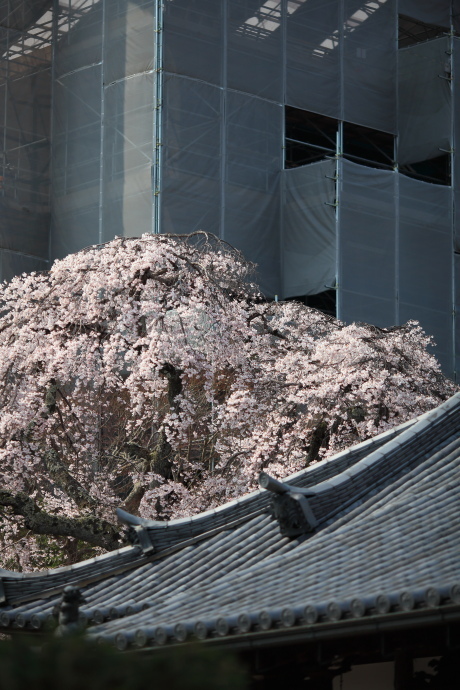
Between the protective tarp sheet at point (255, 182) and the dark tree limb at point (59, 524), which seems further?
the protective tarp sheet at point (255, 182)

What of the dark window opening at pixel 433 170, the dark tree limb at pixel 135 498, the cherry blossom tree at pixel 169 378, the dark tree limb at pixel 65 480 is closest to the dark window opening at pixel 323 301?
the dark window opening at pixel 433 170

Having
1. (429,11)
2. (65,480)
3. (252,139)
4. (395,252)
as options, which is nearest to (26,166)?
(252,139)

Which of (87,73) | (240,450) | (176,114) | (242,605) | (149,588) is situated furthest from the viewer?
(87,73)

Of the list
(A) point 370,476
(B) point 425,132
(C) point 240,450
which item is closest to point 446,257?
(B) point 425,132

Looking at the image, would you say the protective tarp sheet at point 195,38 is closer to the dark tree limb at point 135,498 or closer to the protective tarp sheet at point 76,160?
the protective tarp sheet at point 76,160

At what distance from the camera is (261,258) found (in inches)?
988

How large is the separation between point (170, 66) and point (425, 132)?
6813 mm

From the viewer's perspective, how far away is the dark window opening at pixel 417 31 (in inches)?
1133

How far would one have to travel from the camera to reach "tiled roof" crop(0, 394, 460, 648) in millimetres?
6102

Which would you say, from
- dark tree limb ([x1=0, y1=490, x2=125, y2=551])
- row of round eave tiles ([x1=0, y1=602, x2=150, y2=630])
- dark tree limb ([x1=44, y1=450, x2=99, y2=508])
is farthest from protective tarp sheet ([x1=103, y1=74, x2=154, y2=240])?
row of round eave tiles ([x1=0, y1=602, x2=150, y2=630])

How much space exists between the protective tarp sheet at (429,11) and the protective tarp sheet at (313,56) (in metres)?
2.30

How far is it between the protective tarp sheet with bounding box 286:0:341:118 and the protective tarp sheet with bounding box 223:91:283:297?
0.95 m

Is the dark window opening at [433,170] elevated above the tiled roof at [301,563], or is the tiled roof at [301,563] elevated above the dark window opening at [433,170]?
the dark window opening at [433,170]

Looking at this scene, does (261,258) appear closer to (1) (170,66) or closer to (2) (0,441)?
(1) (170,66)
